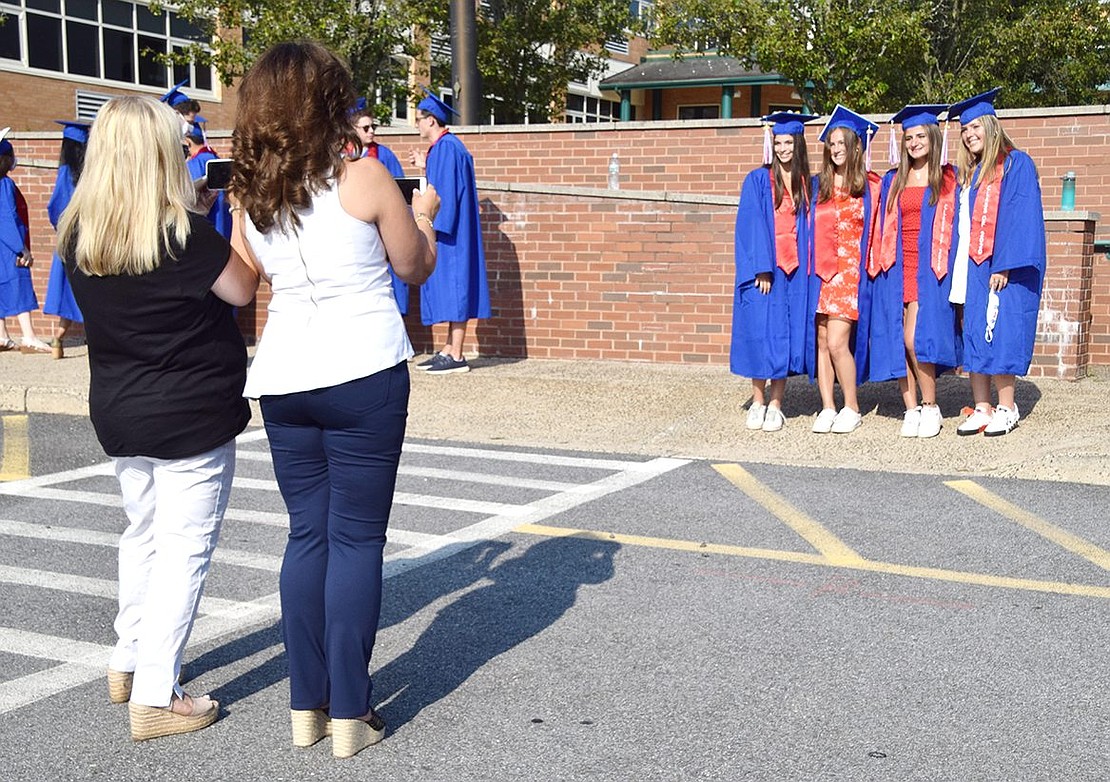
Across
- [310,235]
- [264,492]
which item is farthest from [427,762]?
[264,492]

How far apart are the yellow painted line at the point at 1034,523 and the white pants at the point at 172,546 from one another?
3711 millimetres

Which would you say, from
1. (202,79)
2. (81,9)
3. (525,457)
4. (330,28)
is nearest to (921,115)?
(525,457)

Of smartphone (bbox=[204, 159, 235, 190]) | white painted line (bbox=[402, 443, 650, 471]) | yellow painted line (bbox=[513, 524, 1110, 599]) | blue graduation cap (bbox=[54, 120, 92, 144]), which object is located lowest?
white painted line (bbox=[402, 443, 650, 471])

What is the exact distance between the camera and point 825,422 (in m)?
8.54

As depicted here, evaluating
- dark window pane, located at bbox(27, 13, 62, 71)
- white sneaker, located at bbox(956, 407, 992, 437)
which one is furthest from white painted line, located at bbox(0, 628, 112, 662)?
dark window pane, located at bbox(27, 13, 62, 71)

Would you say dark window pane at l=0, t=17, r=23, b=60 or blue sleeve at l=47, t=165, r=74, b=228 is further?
dark window pane at l=0, t=17, r=23, b=60

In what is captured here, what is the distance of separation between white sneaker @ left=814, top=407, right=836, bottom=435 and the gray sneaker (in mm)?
3700

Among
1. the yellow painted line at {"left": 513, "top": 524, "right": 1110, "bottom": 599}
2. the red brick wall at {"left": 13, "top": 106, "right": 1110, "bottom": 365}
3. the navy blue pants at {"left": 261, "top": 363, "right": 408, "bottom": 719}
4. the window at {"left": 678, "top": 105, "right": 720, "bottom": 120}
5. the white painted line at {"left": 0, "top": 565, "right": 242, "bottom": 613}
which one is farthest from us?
the window at {"left": 678, "top": 105, "right": 720, "bottom": 120}

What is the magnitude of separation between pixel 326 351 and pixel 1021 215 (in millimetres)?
5521

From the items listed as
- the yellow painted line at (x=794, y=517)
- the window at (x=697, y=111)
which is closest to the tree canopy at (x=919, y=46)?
the yellow painted line at (x=794, y=517)

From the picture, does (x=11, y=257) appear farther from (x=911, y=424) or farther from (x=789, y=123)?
(x=911, y=424)

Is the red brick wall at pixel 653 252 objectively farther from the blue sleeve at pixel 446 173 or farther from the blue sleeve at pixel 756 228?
the blue sleeve at pixel 756 228

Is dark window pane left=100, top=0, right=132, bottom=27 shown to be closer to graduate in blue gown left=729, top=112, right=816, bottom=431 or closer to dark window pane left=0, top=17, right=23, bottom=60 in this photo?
dark window pane left=0, top=17, right=23, bottom=60

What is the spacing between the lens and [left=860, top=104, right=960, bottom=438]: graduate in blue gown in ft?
26.6
